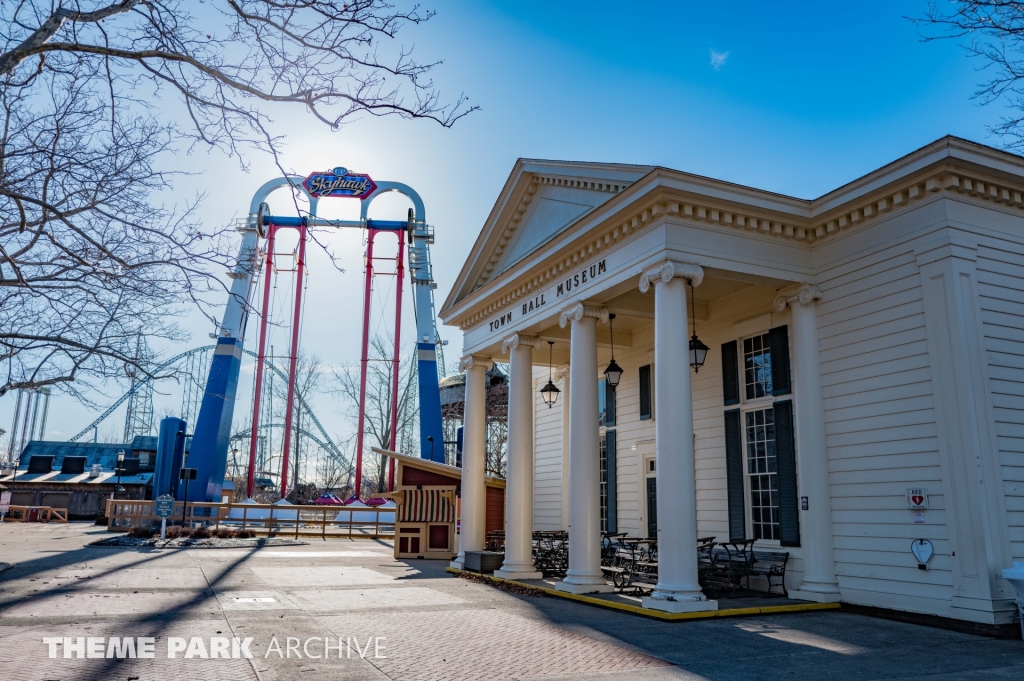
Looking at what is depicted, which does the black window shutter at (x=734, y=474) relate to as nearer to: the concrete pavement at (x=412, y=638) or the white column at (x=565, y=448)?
the concrete pavement at (x=412, y=638)

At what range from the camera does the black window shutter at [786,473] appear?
1152 cm

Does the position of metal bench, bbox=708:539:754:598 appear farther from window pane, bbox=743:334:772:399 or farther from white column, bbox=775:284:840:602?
window pane, bbox=743:334:772:399

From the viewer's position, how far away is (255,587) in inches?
476

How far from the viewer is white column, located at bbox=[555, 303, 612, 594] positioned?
12.2 metres

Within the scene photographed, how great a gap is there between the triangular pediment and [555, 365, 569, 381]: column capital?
3.23 meters

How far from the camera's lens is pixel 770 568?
1155 cm

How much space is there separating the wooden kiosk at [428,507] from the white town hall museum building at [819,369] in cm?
536

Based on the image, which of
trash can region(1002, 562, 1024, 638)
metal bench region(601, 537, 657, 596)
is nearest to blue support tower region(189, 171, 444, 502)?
metal bench region(601, 537, 657, 596)

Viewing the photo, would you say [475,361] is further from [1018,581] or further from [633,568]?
[1018,581]

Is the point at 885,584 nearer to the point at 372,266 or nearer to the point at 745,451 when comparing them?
the point at 745,451

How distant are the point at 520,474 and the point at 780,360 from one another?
561 cm

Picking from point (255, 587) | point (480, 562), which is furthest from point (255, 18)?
point (480, 562)

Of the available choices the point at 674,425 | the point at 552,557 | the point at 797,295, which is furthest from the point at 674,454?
the point at 552,557

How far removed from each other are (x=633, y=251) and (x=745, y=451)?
174 inches
